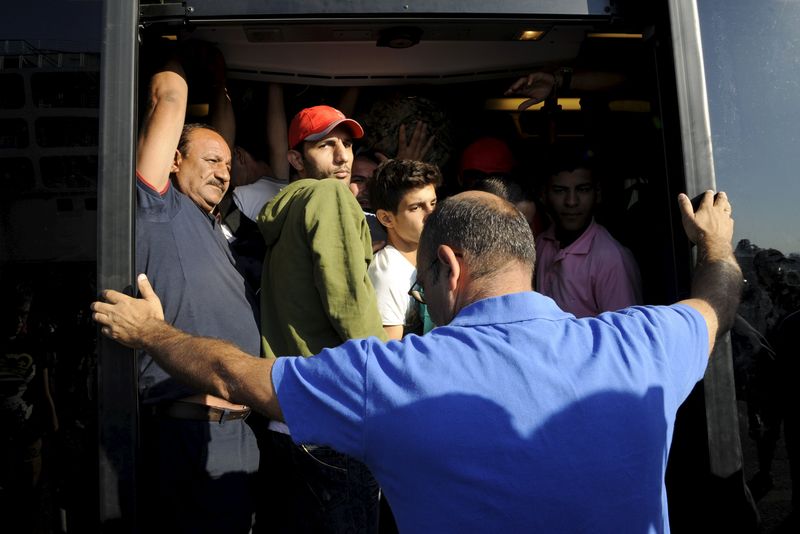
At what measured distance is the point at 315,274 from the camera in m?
2.24

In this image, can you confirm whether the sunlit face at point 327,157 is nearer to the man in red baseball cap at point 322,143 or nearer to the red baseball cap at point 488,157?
the man in red baseball cap at point 322,143

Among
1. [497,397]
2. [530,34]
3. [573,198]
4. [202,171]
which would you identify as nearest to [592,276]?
[573,198]

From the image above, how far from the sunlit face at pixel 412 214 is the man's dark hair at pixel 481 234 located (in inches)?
39.3

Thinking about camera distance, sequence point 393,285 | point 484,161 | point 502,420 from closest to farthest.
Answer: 1. point 502,420
2. point 393,285
3. point 484,161

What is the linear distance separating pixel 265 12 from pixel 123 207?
0.57 m

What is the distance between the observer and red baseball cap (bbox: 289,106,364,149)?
279cm

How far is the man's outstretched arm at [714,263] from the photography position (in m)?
1.73

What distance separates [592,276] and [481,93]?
1180 mm

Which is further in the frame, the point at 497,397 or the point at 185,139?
the point at 185,139

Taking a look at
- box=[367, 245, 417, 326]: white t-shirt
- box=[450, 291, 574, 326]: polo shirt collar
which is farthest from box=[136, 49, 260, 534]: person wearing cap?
box=[450, 291, 574, 326]: polo shirt collar

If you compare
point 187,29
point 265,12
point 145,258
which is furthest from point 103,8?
point 145,258

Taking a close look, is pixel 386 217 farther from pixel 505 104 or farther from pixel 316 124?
pixel 505 104

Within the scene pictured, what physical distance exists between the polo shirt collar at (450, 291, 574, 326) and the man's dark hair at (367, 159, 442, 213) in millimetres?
1177

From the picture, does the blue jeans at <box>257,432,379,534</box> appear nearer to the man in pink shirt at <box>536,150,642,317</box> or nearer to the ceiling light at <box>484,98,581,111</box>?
the man in pink shirt at <box>536,150,642,317</box>
